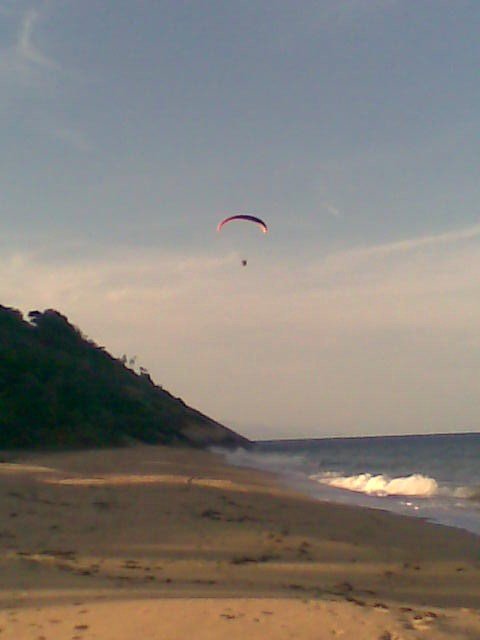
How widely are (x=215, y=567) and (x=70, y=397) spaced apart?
113 feet

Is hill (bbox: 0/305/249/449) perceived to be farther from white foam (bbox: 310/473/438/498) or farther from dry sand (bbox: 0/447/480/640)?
dry sand (bbox: 0/447/480/640)

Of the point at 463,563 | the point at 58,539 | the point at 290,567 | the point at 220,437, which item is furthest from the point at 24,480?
the point at 220,437

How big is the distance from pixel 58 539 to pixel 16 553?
120 cm

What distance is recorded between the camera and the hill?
36.8m

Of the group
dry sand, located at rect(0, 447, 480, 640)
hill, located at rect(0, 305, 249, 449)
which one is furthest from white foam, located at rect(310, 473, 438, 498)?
hill, located at rect(0, 305, 249, 449)

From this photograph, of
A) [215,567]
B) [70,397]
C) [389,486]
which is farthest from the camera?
[70,397]

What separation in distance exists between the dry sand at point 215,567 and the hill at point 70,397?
2119 cm

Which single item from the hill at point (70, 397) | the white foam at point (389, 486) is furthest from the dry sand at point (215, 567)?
the hill at point (70, 397)

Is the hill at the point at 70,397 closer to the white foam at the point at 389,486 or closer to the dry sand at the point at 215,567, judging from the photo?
the white foam at the point at 389,486

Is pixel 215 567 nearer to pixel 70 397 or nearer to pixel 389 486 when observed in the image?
pixel 389 486

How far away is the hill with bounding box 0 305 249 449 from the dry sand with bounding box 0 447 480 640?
69.5 feet

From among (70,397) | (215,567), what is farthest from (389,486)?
(215,567)

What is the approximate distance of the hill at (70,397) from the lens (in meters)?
Result: 36.8

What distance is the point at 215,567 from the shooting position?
8969 millimetres
